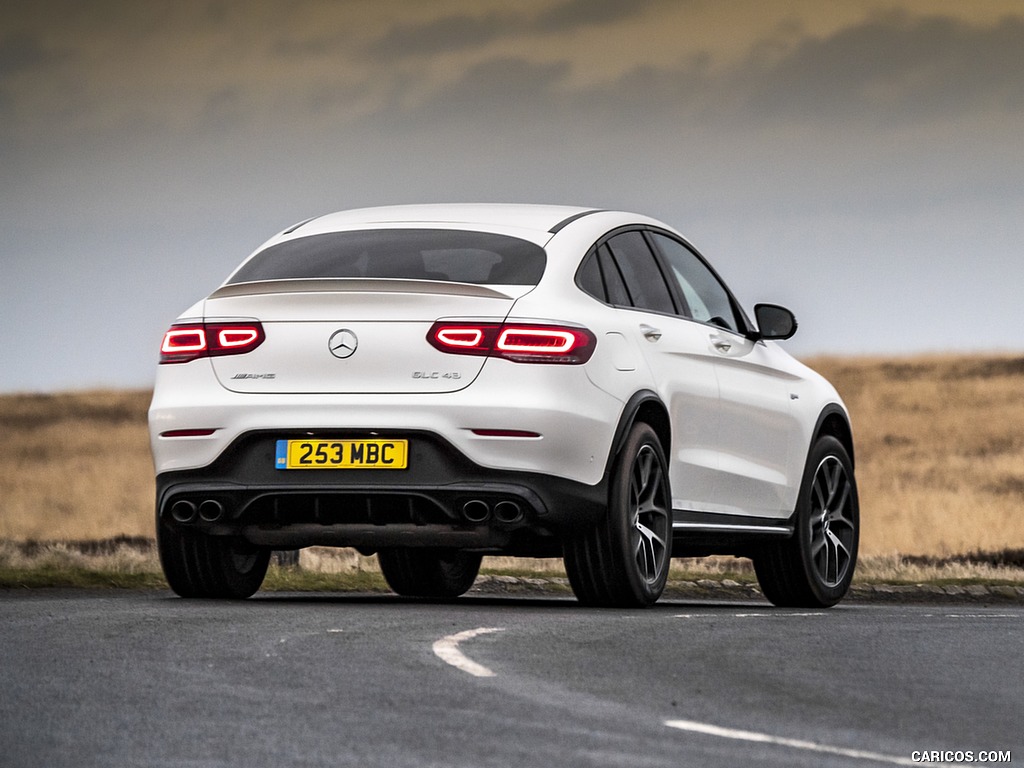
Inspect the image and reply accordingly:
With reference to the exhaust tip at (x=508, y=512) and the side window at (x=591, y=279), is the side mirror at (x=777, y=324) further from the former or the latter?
the exhaust tip at (x=508, y=512)

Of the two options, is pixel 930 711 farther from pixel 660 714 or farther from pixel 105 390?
pixel 105 390

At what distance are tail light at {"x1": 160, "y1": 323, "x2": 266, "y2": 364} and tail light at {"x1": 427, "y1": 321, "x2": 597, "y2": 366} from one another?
2.78 ft

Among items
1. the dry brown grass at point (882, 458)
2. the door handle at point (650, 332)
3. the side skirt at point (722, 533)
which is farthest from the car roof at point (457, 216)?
the dry brown grass at point (882, 458)

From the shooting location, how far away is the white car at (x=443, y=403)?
373 inches

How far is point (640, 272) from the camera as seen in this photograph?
35.6 feet

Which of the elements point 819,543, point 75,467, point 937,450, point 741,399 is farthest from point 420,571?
point 75,467

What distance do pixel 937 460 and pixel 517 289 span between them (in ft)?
95.8

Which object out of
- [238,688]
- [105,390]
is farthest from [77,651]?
[105,390]

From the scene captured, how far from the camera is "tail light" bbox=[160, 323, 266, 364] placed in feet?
32.0

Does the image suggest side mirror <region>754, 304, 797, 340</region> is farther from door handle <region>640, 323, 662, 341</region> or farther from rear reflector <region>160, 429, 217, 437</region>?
rear reflector <region>160, 429, 217, 437</region>

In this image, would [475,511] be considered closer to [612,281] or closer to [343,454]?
[343,454]

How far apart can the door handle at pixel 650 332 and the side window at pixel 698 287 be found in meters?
0.83

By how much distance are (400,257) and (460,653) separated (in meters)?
2.91

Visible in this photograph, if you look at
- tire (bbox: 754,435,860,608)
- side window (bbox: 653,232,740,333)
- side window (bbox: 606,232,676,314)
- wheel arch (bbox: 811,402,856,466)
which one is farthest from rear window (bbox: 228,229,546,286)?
wheel arch (bbox: 811,402,856,466)
